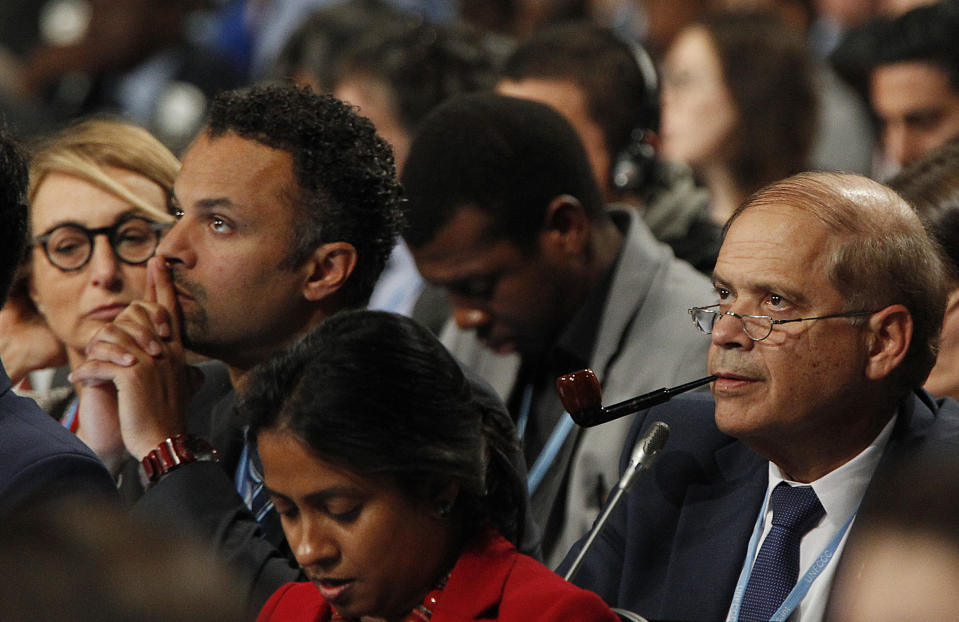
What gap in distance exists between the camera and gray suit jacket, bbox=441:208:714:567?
3.12m

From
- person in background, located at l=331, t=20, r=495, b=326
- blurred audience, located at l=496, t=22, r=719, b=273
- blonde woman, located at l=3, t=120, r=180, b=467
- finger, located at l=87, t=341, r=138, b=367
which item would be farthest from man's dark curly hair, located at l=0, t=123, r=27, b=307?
person in background, located at l=331, t=20, r=495, b=326

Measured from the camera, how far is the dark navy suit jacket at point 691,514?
7.58 ft

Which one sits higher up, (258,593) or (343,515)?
(343,515)

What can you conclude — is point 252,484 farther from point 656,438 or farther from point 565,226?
point 565,226

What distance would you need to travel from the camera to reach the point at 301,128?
277 centimetres

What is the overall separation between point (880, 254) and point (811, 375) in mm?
220

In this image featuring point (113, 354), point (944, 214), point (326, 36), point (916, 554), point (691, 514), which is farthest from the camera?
point (326, 36)

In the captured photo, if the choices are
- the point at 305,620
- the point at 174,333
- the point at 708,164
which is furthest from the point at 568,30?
the point at 305,620

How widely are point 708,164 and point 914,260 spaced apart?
127 inches

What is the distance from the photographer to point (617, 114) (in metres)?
4.44

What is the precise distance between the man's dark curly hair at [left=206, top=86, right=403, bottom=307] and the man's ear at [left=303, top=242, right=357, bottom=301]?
0.06 feet

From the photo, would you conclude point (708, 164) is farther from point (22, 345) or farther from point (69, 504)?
point (69, 504)

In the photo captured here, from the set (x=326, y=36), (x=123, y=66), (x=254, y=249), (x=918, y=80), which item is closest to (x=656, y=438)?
(x=254, y=249)

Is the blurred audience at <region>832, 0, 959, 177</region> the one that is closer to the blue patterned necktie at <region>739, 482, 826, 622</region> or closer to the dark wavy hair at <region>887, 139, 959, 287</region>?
the dark wavy hair at <region>887, 139, 959, 287</region>
